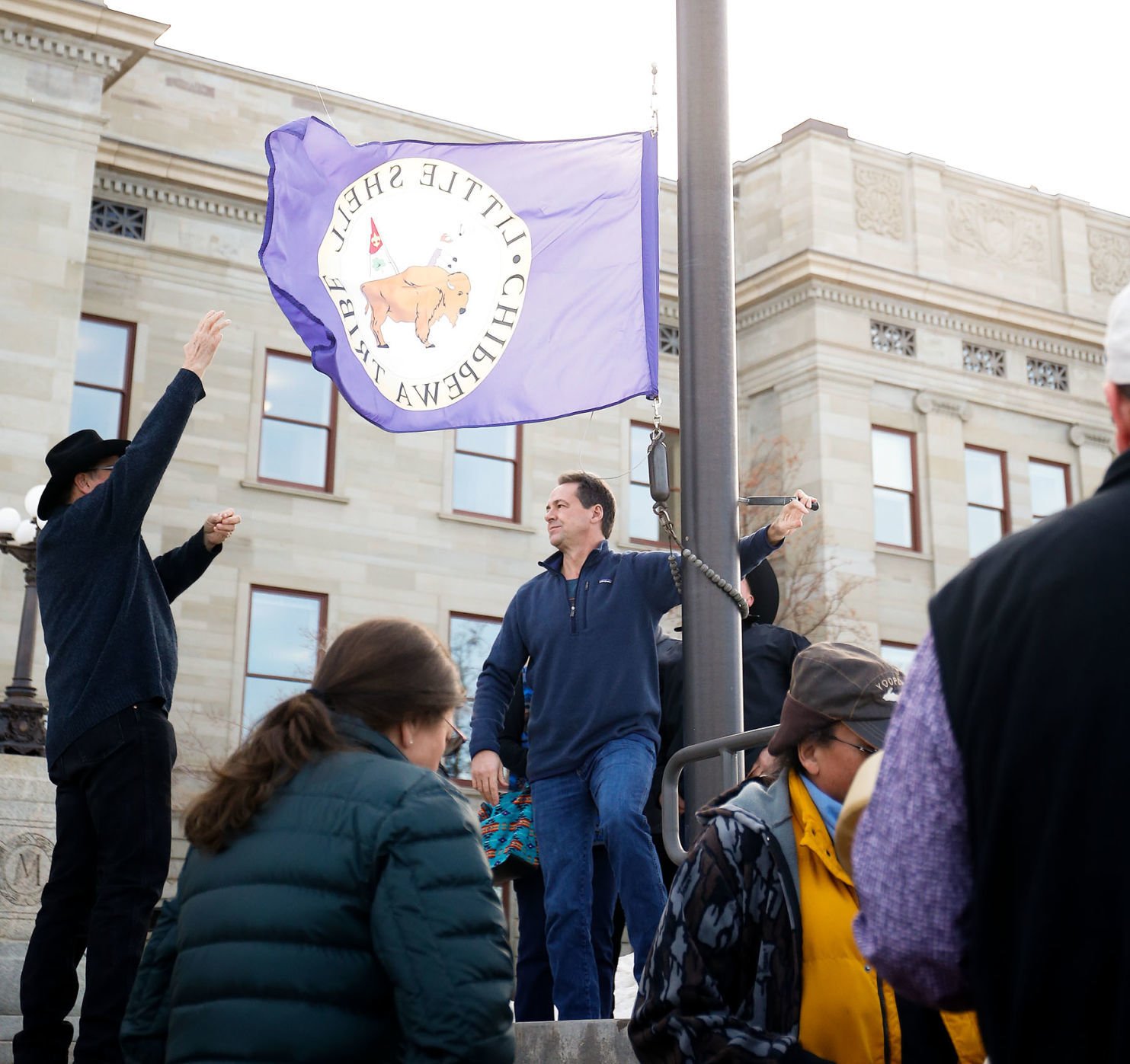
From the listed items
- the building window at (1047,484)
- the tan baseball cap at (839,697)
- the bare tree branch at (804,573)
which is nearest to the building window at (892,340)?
the bare tree branch at (804,573)

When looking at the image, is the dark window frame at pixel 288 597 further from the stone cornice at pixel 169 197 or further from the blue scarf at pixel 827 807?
the blue scarf at pixel 827 807

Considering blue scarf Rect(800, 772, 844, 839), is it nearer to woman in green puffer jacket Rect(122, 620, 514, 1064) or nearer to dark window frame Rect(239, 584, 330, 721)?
woman in green puffer jacket Rect(122, 620, 514, 1064)

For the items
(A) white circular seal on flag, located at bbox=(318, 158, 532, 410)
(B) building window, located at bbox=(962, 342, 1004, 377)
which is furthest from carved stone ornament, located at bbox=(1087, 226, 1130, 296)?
(A) white circular seal on flag, located at bbox=(318, 158, 532, 410)

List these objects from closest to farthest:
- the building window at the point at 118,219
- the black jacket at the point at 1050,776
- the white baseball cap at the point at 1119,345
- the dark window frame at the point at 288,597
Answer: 1. the black jacket at the point at 1050,776
2. the white baseball cap at the point at 1119,345
3. the dark window frame at the point at 288,597
4. the building window at the point at 118,219

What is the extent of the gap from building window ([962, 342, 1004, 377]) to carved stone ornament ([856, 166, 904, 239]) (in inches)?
98.1

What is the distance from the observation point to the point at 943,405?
28.8 m

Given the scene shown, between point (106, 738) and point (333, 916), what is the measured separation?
2.30 m

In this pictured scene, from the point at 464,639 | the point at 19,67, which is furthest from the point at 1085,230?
the point at 19,67

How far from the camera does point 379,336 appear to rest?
24.6ft

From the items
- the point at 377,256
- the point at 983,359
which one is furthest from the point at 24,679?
the point at 983,359

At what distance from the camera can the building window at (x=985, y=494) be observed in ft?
95.5

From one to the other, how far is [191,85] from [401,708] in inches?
902

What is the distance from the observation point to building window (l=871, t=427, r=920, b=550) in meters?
28.1

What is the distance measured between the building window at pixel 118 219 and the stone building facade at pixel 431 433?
0.06 m
